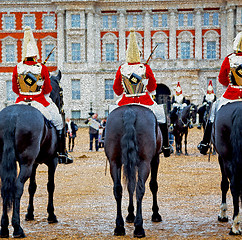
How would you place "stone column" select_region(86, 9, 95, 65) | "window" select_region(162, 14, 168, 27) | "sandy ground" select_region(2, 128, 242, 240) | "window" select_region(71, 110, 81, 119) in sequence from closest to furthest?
"sandy ground" select_region(2, 128, 242, 240) < "stone column" select_region(86, 9, 95, 65) < "window" select_region(71, 110, 81, 119) < "window" select_region(162, 14, 168, 27)

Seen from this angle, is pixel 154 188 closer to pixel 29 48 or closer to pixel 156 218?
pixel 156 218

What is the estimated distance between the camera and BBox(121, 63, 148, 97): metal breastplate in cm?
709

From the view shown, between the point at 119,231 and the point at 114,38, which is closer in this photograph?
the point at 119,231

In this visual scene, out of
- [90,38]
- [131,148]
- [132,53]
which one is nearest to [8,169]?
[131,148]

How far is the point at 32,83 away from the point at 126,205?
116 inches

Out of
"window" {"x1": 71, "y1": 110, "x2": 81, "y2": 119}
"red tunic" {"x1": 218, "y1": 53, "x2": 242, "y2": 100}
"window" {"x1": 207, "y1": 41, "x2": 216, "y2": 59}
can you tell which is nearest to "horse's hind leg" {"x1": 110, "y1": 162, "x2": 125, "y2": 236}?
"red tunic" {"x1": 218, "y1": 53, "x2": 242, "y2": 100}

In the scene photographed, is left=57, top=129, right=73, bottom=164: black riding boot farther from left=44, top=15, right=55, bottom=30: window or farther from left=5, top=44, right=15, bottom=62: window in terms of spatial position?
left=5, top=44, right=15, bottom=62: window

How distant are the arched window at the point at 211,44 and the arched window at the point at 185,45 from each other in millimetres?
1274

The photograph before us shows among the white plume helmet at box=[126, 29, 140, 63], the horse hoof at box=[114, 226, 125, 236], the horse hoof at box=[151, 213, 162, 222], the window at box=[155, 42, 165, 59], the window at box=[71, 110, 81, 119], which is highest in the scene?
the window at box=[155, 42, 165, 59]

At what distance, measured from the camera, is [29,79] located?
7.02m

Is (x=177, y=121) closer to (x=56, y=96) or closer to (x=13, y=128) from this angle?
(x=56, y=96)

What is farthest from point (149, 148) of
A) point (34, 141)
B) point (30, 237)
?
point (30, 237)

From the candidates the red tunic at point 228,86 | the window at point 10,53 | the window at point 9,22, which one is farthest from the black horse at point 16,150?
the window at point 9,22

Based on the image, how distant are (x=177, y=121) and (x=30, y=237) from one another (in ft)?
43.0
